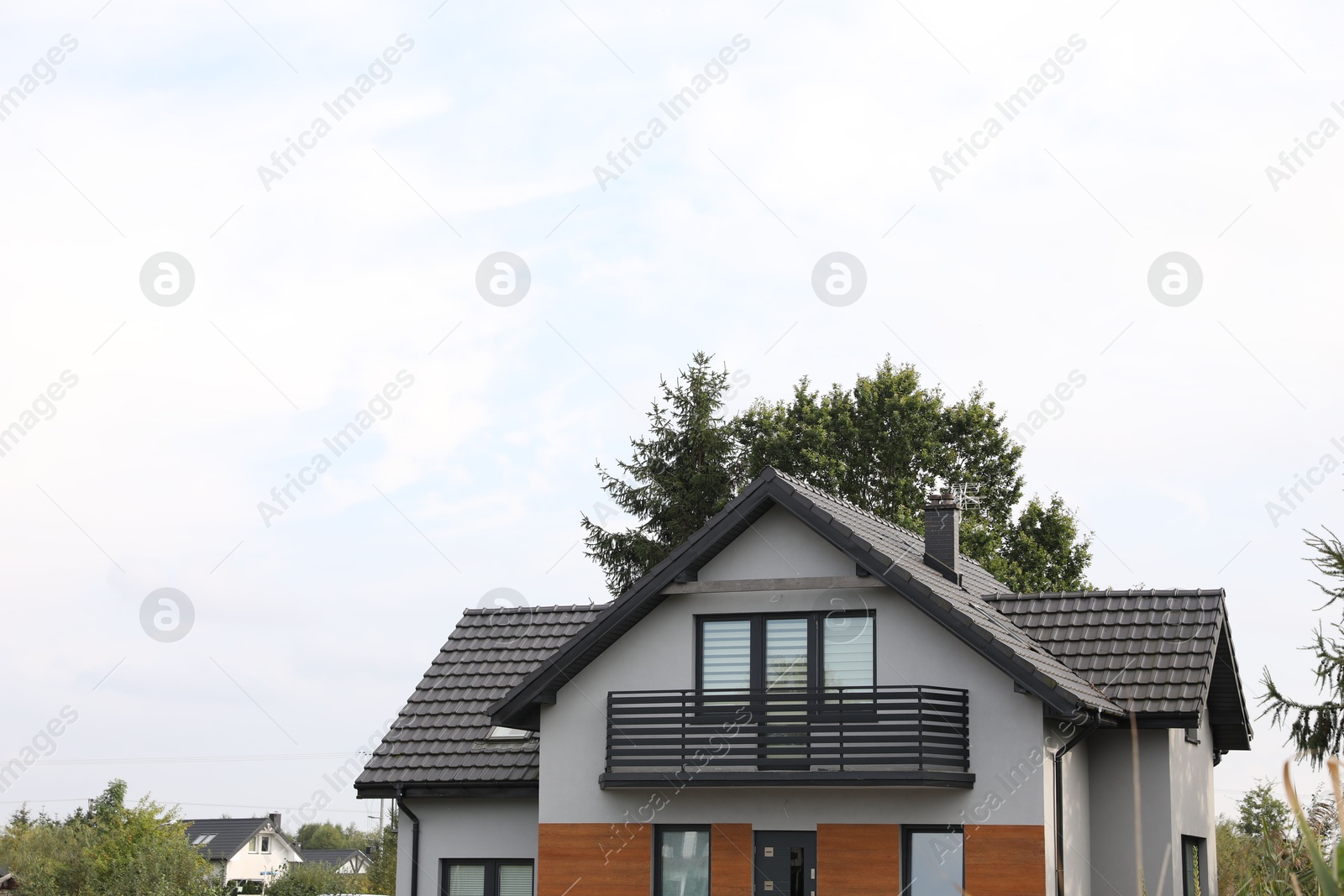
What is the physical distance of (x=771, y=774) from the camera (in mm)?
15797

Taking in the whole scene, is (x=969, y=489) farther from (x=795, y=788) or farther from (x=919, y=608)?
(x=795, y=788)

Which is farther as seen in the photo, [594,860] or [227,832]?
[227,832]

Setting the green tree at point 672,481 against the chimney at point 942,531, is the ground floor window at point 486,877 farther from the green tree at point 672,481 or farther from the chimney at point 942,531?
the green tree at point 672,481

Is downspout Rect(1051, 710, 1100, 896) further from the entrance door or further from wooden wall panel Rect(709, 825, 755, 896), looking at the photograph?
wooden wall panel Rect(709, 825, 755, 896)

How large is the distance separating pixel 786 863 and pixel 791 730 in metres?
1.74

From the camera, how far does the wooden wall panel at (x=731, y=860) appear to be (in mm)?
16438

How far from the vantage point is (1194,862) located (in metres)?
19.1

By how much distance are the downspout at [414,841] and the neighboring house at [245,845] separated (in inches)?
2017

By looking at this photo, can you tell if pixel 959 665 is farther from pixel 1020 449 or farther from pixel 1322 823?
pixel 1020 449

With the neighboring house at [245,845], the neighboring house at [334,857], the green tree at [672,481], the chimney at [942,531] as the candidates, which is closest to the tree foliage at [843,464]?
the green tree at [672,481]

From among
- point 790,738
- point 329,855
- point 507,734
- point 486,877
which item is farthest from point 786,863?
point 329,855

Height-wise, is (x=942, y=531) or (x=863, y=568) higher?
(x=942, y=531)

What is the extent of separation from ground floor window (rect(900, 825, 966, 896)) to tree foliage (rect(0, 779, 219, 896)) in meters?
18.6

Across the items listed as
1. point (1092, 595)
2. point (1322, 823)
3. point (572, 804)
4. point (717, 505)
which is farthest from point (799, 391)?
point (1322, 823)
